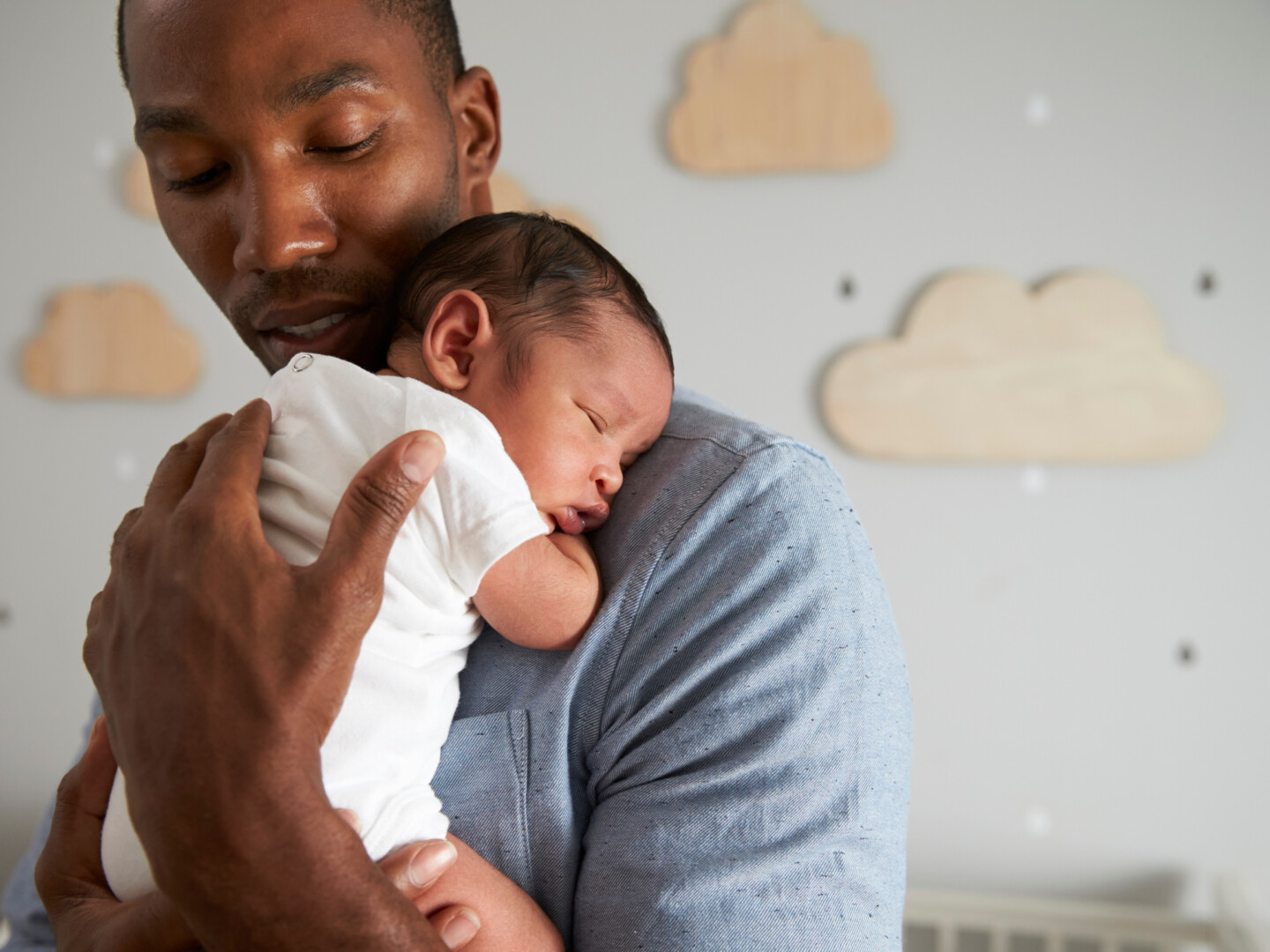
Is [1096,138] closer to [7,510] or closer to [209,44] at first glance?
[209,44]

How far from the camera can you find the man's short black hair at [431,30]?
877 millimetres

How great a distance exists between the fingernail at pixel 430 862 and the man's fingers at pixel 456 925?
0.07ft

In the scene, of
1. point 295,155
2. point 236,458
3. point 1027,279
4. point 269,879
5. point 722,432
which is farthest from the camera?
point 1027,279

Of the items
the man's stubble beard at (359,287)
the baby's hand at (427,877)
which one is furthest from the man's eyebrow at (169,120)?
the baby's hand at (427,877)

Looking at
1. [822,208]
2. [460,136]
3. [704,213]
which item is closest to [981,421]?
[822,208]

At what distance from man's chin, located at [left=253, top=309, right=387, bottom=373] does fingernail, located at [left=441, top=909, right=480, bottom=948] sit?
543mm

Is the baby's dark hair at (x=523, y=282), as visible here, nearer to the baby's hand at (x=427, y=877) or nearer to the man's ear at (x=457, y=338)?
the man's ear at (x=457, y=338)

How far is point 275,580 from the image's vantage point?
0.56m

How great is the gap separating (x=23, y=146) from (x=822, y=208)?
1.91 m

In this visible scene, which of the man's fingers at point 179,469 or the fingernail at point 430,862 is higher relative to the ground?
the man's fingers at point 179,469

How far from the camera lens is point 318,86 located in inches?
31.6

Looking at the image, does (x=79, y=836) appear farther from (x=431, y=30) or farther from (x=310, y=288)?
(x=431, y=30)

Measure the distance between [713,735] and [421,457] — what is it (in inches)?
10.4

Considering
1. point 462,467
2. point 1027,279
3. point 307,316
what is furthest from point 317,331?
point 1027,279
